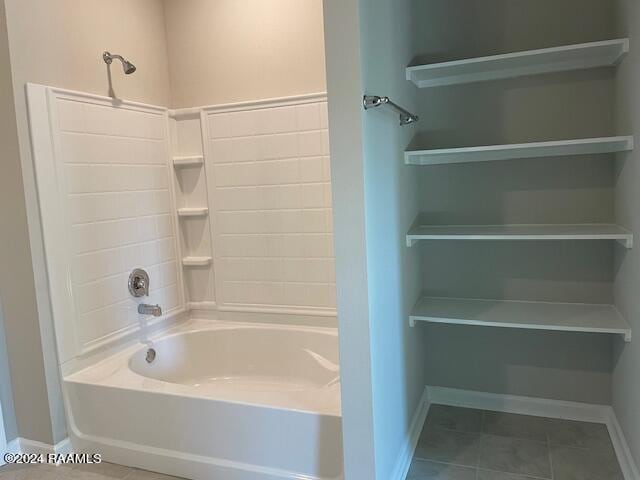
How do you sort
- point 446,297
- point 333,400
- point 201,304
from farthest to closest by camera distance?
1. point 201,304
2. point 446,297
3. point 333,400

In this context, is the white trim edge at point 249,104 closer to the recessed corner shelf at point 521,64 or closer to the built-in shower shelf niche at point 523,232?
the recessed corner shelf at point 521,64

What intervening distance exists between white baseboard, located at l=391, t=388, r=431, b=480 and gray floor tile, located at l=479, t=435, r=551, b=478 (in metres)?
0.30

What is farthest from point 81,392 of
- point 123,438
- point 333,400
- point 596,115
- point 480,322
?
point 596,115

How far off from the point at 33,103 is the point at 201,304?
151 cm

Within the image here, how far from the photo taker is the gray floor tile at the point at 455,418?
247 cm

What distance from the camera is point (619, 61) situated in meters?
2.12

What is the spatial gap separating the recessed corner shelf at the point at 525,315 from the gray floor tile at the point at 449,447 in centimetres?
56

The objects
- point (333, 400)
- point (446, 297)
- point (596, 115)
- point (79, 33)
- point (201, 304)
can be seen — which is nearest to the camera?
point (333, 400)

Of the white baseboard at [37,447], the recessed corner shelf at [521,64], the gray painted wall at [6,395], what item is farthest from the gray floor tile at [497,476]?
the gray painted wall at [6,395]

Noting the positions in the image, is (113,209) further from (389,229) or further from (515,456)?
(515,456)

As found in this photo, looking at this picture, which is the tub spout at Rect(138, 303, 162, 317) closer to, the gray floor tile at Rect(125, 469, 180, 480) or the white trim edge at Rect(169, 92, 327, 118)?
the gray floor tile at Rect(125, 469, 180, 480)

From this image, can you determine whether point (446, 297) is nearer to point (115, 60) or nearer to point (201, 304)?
point (201, 304)

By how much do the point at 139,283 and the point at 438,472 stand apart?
1825 mm

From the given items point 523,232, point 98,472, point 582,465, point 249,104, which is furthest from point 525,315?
point 98,472
